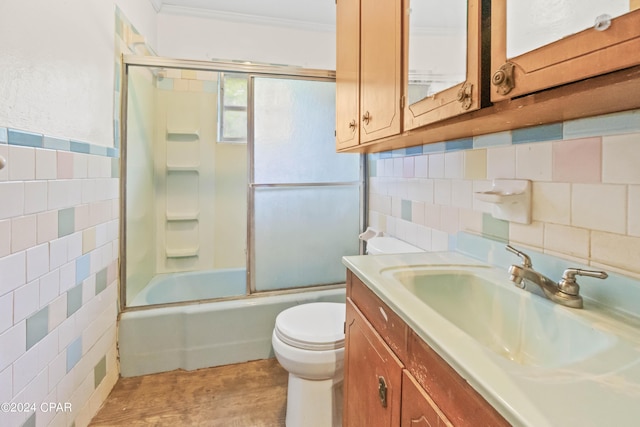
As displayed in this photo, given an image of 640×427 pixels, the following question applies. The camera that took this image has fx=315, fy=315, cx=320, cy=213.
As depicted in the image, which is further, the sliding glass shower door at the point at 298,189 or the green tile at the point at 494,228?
the sliding glass shower door at the point at 298,189

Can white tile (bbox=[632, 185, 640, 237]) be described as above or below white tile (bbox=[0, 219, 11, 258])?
above

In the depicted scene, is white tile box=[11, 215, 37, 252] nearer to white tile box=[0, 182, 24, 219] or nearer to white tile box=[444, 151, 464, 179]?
white tile box=[0, 182, 24, 219]

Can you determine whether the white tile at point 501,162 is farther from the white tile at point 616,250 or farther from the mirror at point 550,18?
the mirror at point 550,18

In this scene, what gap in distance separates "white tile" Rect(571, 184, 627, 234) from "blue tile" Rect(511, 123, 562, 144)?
0.51 feet

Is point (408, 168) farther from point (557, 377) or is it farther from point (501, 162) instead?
point (557, 377)

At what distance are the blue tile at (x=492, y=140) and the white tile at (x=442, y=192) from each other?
22 centimetres

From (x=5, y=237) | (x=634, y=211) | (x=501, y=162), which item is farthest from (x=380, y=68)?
(x=5, y=237)

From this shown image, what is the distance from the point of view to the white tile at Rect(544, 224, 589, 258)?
2.66ft

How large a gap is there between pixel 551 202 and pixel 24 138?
5.43 feet

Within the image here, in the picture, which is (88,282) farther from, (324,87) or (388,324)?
(324,87)

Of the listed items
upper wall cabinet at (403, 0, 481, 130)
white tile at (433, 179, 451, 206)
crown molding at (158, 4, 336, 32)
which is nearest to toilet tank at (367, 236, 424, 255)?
white tile at (433, 179, 451, 206)

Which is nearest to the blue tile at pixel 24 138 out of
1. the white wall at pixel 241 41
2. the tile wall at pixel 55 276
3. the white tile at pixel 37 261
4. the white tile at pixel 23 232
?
the tile wall at pixel 55 276

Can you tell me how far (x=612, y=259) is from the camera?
2.45 feet

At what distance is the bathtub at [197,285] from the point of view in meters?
2.34
